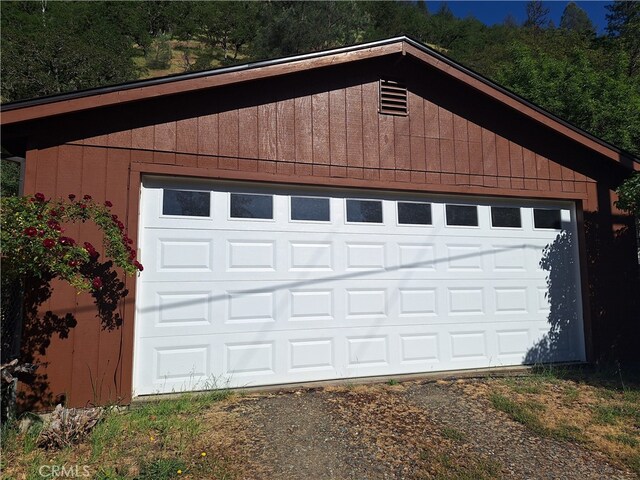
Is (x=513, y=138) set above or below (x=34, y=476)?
above

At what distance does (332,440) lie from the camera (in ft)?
12.1

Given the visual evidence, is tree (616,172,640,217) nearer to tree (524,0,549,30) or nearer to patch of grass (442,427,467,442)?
patch of grass (442,427,467,442)

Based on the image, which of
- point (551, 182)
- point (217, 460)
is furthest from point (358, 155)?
point (217, 460)

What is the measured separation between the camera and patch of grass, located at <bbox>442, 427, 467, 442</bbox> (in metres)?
3.76

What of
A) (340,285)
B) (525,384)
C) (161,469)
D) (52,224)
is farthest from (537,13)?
(161,469)

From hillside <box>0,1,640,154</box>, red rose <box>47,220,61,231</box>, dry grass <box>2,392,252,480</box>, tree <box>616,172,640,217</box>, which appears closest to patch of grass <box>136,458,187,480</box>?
dry grass <box>2,392,252,480</box>

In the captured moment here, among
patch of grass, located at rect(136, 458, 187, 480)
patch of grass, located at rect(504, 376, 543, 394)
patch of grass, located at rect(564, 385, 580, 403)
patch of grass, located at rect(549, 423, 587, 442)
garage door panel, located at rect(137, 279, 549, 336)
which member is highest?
garage door panel, located at rect(137, 279, 549, 336)

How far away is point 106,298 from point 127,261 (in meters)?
0.75

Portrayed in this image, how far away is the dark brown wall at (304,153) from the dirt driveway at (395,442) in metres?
1.80

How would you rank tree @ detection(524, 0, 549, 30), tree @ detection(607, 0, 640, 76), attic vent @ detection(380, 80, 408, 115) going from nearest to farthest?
attic vent @ detection(380, 80, 408, 115), tree @ detection(607, 0, 640, 76), tree @ detection(524, 0, 549, 30)

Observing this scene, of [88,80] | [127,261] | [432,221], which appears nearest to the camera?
[127,261]

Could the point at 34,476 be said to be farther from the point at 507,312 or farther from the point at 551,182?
the point at 551,182
